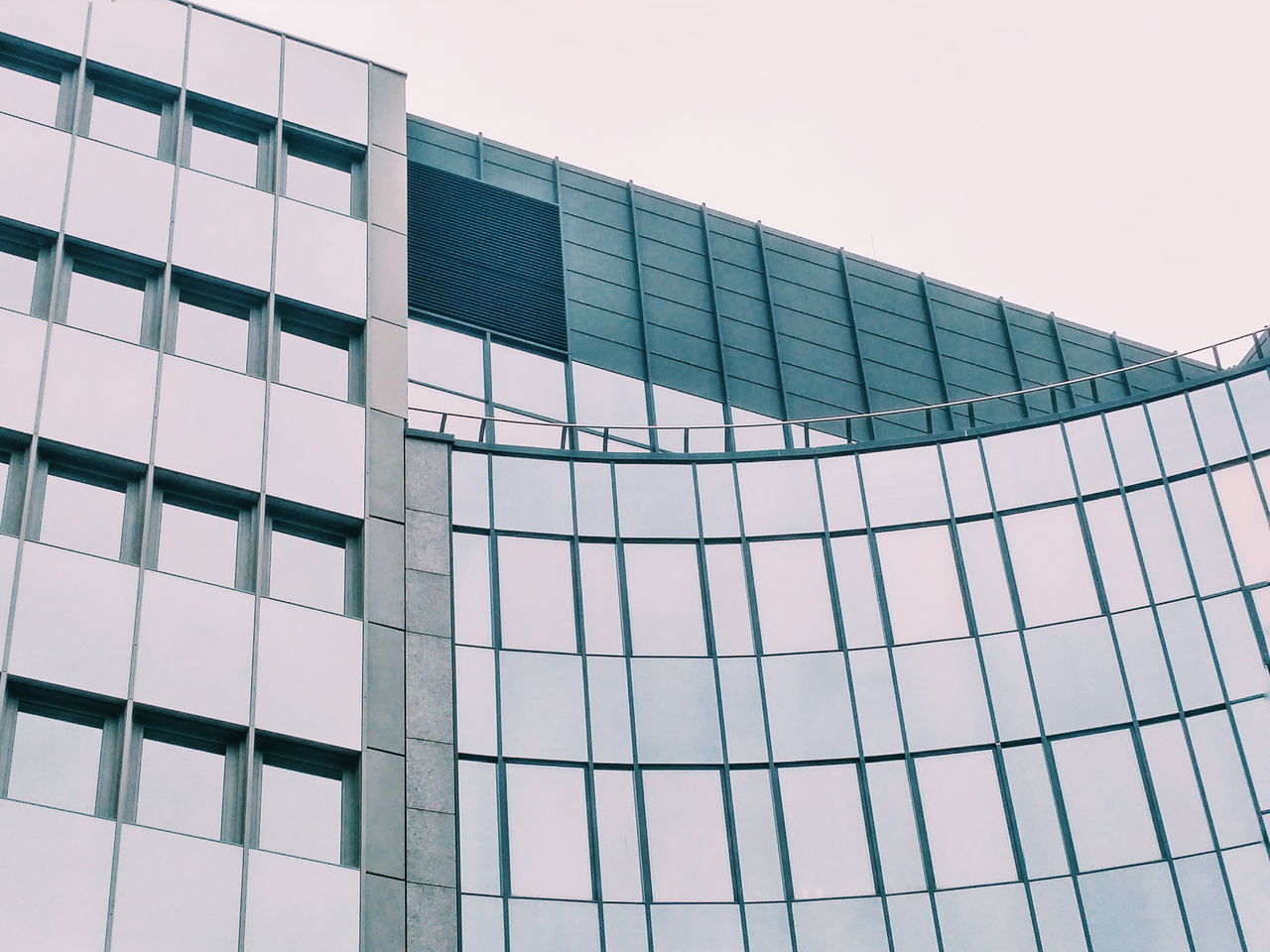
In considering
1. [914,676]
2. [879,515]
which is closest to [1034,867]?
[914,676]

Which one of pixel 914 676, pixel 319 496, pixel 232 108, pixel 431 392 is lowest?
pixel 914 676

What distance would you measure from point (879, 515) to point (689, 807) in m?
7.62

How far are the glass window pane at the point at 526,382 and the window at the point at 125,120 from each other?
813 centimetres

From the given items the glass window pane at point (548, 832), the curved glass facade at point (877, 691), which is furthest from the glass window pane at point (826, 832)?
the glass window pane at point (548, 832)

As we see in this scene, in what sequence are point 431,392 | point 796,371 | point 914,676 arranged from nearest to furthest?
point 914,676, point 431,392, point 796,371

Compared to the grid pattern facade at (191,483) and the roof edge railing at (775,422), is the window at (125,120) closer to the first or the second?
the grid pattern facade at (191,483)

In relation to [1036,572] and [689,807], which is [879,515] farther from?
[689,807]

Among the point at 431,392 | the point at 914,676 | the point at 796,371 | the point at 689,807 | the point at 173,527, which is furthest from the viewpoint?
the point at 796,371

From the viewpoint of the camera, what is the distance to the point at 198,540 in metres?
29.6

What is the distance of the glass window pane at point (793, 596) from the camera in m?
34.0

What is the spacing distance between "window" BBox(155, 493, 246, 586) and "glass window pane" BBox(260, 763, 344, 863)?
3.53 metres

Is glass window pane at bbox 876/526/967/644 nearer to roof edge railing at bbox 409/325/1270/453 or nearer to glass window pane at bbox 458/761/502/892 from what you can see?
roof edge railing at bbox 409/325/1270/453

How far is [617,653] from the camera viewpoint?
3300 centimetres

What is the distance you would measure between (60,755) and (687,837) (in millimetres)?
10963
